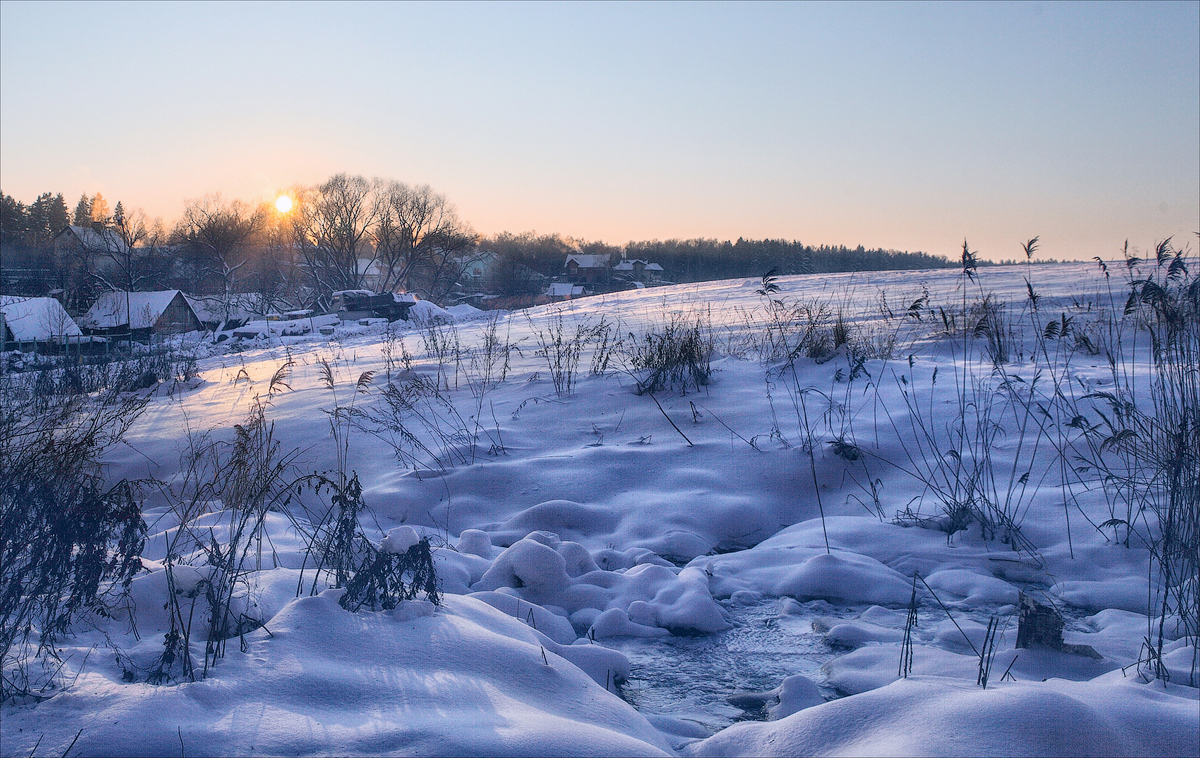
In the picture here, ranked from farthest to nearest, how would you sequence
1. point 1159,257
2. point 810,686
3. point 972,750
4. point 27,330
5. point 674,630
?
1. point 27,330
2. point 1159,257
3. point 674,630
4. point 810,686
5. point 972,750

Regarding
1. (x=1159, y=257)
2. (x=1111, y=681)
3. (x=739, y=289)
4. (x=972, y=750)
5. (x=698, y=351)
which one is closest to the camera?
(x=972, y=750)

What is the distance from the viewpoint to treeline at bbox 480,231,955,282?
32719 mm

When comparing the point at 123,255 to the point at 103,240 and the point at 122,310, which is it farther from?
the point at 122,310

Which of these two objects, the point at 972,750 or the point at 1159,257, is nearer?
the point at 972,750

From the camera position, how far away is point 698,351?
5.84 meters

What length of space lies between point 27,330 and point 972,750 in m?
29.4

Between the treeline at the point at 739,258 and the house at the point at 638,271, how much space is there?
3.19ft

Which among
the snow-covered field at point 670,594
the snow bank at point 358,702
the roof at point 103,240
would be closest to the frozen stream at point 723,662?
the snow-covered field at point 670,594

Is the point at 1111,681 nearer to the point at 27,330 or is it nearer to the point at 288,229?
the point at 27,330

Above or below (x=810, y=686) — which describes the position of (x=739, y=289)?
above

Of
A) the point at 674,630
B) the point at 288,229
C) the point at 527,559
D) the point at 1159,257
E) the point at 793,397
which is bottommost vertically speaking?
the point at 674,630

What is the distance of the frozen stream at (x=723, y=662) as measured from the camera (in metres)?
1.93

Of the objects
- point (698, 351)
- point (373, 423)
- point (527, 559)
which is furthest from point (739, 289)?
point (527, 559)

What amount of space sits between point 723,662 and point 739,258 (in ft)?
130
